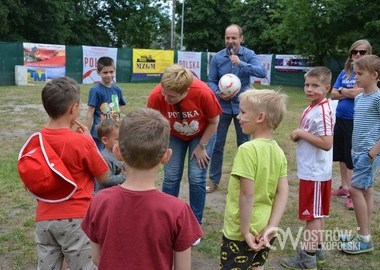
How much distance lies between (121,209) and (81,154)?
837 millimetres

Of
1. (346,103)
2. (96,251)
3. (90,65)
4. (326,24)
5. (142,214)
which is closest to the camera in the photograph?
(142,214)

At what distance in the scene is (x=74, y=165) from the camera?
8.48 ft

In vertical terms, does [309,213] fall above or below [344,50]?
below

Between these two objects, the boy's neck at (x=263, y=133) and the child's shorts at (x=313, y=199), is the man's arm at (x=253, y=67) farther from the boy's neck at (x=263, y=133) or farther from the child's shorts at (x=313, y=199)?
the boy's neck at (x=263, y=133)

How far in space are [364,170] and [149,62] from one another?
77.0 ft

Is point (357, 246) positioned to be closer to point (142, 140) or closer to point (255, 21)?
point (142, 140)

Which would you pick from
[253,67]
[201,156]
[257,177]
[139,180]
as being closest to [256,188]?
[257,177]

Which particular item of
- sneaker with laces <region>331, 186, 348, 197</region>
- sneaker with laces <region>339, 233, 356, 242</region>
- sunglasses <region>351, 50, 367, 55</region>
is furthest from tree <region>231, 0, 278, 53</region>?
sneaker with laces <region>339, 233, 356, 242</region>

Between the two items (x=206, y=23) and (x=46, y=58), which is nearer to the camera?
(x=46, y=58)

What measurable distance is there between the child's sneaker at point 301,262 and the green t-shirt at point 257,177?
111 cm

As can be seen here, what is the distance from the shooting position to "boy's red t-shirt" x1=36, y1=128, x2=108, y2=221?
256 centimetres

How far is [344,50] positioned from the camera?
82.9ft

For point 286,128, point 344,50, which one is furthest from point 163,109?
point 344,50

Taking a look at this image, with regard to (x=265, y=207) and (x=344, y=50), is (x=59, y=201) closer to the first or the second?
(x=265, y=207)
